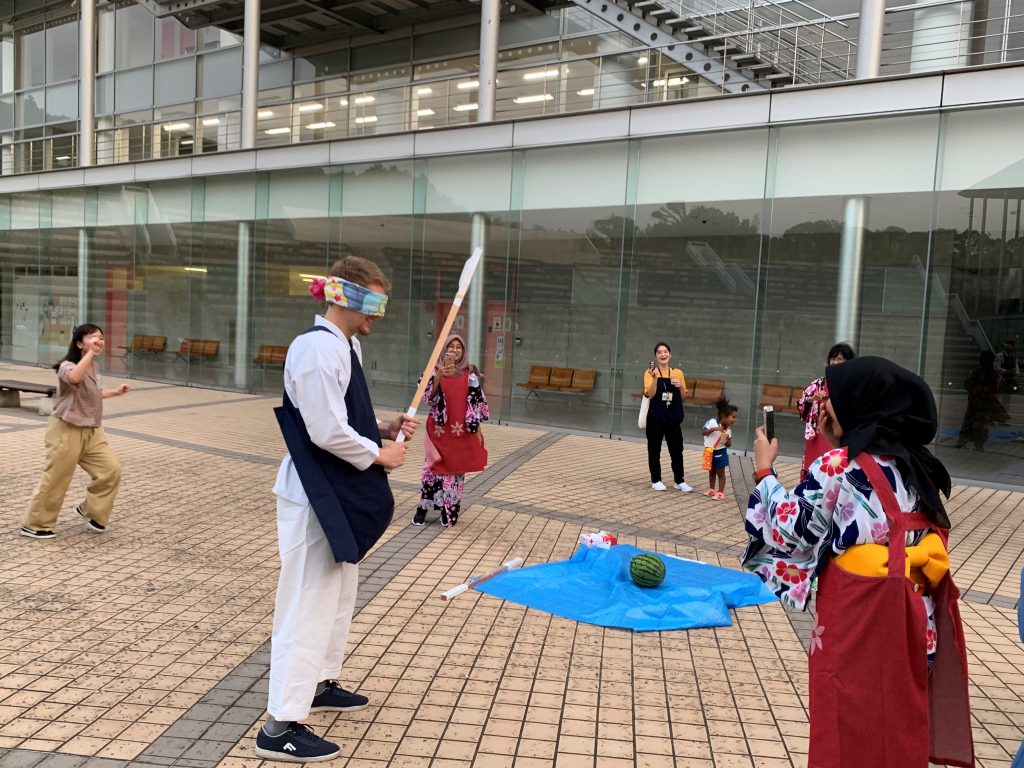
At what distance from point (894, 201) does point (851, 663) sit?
435 inches

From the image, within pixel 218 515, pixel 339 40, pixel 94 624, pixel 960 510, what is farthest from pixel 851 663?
pixel 339 40

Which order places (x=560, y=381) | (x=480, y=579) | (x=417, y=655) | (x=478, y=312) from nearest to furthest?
(x=417, y=655), (x=480, y=579), (x=560, y=381), (x=478, y=312)

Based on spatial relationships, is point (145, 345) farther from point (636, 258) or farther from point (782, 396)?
point (782, 396)

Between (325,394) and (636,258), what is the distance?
1178cm

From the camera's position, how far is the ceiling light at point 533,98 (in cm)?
1647

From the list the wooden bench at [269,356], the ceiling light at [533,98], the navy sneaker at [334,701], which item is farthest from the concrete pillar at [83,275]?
the navy sneaker at [334,701]

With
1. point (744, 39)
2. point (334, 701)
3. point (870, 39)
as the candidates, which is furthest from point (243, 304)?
point (334, 701)

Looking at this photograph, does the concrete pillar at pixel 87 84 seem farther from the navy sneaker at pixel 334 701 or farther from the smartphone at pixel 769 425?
the smartphone at pixel 769 425

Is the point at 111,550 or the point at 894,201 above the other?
the point at 894,201

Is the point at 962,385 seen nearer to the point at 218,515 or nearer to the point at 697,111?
the point at 697,111

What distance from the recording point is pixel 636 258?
562 inches

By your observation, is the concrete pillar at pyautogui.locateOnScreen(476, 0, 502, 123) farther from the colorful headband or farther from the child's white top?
the colorful headband

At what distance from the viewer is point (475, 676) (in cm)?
426

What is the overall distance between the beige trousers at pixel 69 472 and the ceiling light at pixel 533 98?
12189 mm
